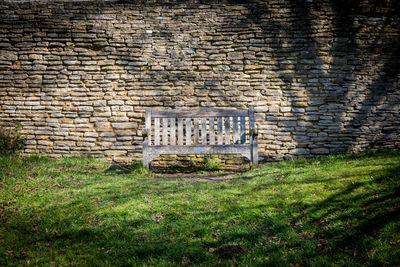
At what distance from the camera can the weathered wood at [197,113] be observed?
15.7 ft

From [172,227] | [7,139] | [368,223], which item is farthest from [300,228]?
[7,139]

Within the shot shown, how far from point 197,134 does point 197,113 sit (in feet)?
1.46

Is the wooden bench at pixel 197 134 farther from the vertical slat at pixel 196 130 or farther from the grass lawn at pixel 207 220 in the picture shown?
the grass lawn at pixel 207 220

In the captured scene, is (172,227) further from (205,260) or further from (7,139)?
(7,139)

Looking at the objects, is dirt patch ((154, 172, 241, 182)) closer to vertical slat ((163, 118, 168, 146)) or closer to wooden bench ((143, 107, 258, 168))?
wooden bench ((143, 107, 258, 168))

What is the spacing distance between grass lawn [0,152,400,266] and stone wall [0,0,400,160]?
6.13 ft

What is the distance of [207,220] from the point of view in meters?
2.43

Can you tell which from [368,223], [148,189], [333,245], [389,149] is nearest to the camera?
[333,245]

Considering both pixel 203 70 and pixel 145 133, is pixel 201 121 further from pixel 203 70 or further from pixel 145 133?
pixel 203 70

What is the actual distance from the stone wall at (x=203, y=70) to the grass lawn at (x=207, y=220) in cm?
187

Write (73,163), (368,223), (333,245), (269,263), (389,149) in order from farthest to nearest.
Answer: (389,149), (73,163), (368,223), (333,245), (269,263)

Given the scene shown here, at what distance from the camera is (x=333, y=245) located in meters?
1.89

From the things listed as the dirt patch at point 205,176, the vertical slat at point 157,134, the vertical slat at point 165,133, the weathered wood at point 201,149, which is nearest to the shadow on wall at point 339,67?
the weathered wood at point 201,149

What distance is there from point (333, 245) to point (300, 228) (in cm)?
34
